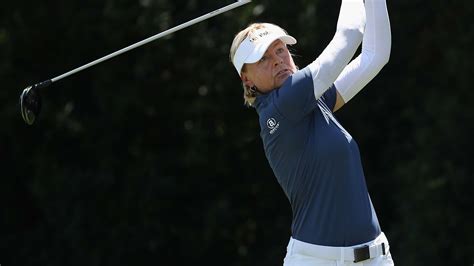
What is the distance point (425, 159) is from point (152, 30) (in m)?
2.56

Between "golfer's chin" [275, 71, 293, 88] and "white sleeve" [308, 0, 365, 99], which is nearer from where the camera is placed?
"white sleeve" [308, 0, 365, 99]

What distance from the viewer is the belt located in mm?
3465

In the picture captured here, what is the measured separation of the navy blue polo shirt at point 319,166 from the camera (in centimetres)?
346

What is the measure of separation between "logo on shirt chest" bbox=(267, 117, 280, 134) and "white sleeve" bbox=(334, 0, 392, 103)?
38cm

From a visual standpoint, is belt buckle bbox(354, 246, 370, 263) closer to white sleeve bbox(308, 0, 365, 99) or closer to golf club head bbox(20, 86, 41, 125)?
white sleeve bbox(308, 0, 365, 99)

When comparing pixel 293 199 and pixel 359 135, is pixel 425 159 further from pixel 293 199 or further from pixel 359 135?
pixel 293 199

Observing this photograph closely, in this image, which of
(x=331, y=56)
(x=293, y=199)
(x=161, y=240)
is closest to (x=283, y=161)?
(x=293, y=199)

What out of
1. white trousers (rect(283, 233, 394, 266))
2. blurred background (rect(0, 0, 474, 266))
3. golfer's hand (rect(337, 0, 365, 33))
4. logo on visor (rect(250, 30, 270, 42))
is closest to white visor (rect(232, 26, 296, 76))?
logo on visor (rect(250, 30, 270, 42))

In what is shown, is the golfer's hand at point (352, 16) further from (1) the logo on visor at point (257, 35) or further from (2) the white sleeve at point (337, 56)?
(1) the logo on visor at point (257, 35)

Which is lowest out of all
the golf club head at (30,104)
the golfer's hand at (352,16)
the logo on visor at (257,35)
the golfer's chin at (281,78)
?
the golfer's chin at (281,78)

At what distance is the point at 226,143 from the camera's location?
29.2ft

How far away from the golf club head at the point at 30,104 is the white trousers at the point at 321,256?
4.98 ft

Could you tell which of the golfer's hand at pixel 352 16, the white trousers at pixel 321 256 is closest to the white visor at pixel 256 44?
the golfer's hand at pixel 352 16

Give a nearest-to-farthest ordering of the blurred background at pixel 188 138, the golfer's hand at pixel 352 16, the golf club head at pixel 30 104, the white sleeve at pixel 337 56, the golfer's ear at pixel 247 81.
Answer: the white sleeve at pixel 337 56 < the golfer's hand at pixel 352 16 < the golfer's ear at pixel 247 81 < the golf club head at pixel 30 104 < the blurred background at pixel 188 138
